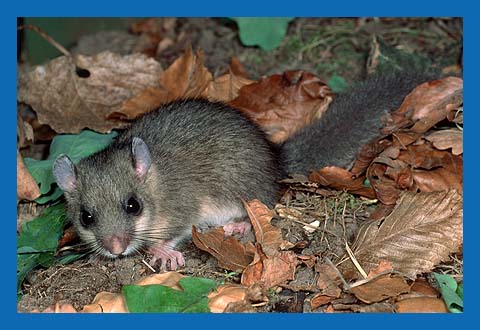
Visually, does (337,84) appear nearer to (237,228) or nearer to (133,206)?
(237,228)

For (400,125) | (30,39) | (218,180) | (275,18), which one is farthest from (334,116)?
(30,39)

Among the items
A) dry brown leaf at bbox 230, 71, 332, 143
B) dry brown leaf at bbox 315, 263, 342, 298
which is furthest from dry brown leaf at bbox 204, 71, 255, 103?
dry brown leaf at bbox 315, 263, 342, 298

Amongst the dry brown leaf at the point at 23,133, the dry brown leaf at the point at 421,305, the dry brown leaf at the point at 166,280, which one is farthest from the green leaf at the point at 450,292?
the dry brown leaf at the point at 23,133

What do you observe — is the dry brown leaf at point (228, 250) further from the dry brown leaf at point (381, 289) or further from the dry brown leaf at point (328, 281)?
the dry brown leaf at point (381, 289)

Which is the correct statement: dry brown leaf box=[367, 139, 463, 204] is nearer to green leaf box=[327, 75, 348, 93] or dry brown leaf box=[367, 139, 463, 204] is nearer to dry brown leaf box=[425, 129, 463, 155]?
dry brown leaf box=[425, 129, 463, 155]

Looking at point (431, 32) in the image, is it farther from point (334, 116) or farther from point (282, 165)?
point (282, 165)

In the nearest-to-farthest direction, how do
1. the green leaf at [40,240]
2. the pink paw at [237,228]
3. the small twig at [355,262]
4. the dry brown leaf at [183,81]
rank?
the small twig at [355,262]
the green leaf at [40,240]
the pink paw at [237,228]
the dry brown leaf at [183,81]

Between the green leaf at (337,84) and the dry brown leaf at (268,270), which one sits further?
the green leaf at (337,84)

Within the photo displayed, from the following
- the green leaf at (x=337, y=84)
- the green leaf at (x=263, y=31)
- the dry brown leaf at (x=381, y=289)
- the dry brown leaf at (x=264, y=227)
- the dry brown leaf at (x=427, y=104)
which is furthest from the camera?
the green leaf at (x=263, y=31)
